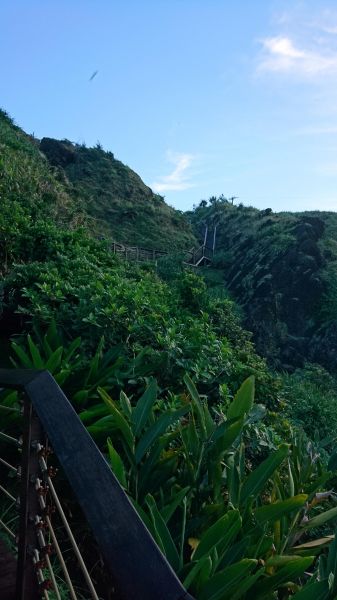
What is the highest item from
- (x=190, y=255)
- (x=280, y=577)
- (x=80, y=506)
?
(x=190, y=255)

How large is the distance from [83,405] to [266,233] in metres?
26.3

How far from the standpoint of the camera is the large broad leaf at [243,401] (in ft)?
9.87

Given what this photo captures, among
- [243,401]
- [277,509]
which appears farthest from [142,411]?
[277,509]

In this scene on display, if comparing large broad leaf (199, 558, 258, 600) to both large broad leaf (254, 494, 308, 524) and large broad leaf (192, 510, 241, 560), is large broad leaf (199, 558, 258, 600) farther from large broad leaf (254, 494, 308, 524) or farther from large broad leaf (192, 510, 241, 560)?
large broad leaf (254, 494, 308, 524)

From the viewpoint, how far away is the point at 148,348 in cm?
441

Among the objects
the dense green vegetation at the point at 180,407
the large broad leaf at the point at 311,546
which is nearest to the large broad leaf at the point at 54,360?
the dense green vegetation at the point at 180,407

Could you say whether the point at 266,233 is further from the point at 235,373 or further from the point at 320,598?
the point at 320,598

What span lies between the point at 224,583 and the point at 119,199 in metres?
34.9

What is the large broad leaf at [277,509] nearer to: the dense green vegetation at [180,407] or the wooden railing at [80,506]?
the dense green vegetation at [180,407]

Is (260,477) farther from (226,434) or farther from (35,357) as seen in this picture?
(35,357)

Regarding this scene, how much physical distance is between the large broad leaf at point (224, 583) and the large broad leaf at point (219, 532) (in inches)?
6.7

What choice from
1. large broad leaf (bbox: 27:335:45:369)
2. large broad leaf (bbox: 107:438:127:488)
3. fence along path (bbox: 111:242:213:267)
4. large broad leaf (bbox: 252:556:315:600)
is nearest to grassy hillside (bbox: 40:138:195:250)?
fence along path (bbox: 111:242:213:267)

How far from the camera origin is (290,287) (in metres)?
22.8

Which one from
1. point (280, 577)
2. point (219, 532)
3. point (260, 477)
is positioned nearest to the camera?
point (219, 532)
